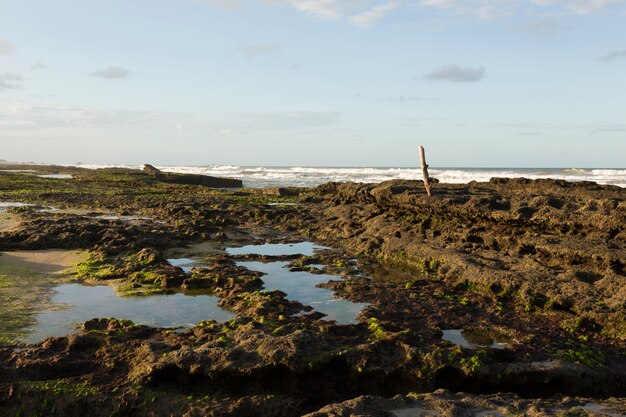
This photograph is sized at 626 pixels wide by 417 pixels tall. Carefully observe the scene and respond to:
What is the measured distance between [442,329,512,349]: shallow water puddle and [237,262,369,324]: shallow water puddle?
142cm

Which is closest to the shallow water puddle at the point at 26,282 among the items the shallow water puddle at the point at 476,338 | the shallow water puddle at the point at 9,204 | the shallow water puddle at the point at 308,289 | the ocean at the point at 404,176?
the shallow water puddle at the point at 308,289

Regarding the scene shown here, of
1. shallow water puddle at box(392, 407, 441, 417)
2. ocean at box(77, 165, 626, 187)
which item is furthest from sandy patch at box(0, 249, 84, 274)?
ocean at box(77, 165, 626, 187)

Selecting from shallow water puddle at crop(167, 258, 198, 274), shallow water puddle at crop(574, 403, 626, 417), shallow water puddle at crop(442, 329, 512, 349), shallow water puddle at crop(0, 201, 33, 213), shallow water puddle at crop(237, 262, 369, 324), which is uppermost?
shallow water puddle at crop(0, 201, 33, 213)

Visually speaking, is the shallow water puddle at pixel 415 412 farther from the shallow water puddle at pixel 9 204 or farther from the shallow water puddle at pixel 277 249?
the shallow water puddle at pixel 9 204

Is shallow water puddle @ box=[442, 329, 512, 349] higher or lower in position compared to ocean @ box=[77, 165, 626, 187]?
lower

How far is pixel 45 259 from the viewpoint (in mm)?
11180

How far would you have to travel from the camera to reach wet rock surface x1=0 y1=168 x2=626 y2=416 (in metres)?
4.73

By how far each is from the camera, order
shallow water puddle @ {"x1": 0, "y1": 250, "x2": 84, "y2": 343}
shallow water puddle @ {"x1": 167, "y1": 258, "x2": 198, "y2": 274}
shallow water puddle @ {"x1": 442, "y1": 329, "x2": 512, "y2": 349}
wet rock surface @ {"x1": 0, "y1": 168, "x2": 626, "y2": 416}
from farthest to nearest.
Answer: shallow water puddle @ {"x1": 167, "y1": 258, "x2": 198, "y2": 274}, shallow water puddle @ {"x1": 0, "y1": 250, "x2": 84, "y2": 343}, shallow water puddle @ {"x1": 442, "y1": 329, "x2": 512, "y2": 349}, wet rock surface @ {"x1": 0, "y1": 168, "x2": 626, "y2": 416}

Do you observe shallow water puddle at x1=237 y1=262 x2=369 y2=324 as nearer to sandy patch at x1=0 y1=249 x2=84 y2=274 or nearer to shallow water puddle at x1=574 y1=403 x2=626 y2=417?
shallow water puddle at x1=574 y1=403 x2=626 y2=417

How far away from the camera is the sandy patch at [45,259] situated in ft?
34.2

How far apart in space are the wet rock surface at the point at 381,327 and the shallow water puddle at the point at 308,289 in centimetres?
25

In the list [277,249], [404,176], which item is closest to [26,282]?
[277,249]

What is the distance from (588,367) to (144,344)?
522 cm

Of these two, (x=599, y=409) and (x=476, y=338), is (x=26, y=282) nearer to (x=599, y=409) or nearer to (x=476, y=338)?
(x=476, y=338)
